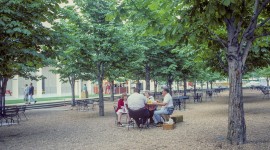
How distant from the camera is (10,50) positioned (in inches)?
333

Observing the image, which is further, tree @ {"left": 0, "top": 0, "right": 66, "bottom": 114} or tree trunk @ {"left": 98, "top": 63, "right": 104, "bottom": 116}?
tree trunk @ {"left": 98, "top": 63, "right": 104, "bottom": 116}

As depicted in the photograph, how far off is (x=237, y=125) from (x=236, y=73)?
1320 mm

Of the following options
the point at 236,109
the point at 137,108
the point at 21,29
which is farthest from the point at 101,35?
the point at 236,109

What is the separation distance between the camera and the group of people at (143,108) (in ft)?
35.0

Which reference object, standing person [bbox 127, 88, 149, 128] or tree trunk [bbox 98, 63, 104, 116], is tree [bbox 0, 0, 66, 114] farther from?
tree trunk [bbox 98, 63, 104, 116]

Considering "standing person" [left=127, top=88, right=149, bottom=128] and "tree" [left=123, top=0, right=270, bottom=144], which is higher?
"tree" [left=123, top=0, right=270, bottom=144]

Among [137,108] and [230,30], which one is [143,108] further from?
[230,30]

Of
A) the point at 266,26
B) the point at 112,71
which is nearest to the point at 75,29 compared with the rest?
the point at 112,71

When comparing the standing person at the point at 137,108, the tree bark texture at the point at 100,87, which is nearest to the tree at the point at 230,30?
the standing person at the point at 137,108

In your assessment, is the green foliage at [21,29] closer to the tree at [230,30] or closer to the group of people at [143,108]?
the tree at [230,30]

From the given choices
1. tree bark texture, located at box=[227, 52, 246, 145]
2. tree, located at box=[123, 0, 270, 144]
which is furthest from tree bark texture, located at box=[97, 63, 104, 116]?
tree bark texture, located at box=[227, 52, 246, 145]

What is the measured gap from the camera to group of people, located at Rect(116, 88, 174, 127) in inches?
420

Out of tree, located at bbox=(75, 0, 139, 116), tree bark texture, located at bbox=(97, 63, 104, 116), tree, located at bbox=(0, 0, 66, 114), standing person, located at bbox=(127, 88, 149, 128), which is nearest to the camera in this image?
tree, located at bbox=(0, 0, 66, 114)

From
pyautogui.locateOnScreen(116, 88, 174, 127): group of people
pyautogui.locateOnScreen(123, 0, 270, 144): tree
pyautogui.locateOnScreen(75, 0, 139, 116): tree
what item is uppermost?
pyautogui.locateOnScreen(75, 0, 139, 116): tree
